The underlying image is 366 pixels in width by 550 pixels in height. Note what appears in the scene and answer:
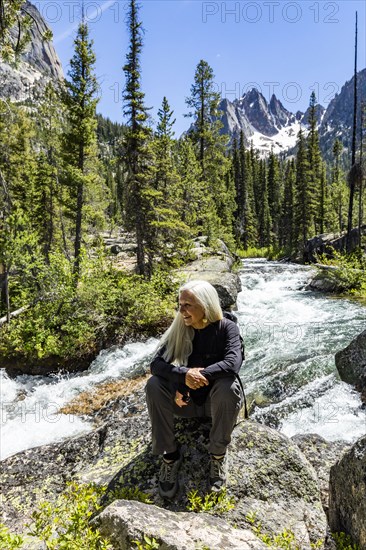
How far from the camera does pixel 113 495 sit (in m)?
3.44

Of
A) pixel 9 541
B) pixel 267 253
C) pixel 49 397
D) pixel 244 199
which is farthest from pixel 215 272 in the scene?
pixel 244 199

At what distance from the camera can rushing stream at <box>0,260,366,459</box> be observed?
685 centimetres

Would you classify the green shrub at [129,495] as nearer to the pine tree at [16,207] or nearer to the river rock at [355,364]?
the river rock at [355,364]

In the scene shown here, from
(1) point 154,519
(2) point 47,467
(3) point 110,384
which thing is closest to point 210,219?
(3) point 110,384

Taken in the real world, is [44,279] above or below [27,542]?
above

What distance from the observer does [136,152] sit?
58.4ft

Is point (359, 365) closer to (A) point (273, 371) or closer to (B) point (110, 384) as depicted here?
(A) point (273, 371)

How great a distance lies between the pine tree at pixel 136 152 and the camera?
17.3 m

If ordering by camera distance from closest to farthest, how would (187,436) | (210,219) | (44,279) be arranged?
1. (187,436)
2. (44,279)
3. (210,219)

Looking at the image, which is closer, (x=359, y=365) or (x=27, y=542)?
(x=27, y=542)

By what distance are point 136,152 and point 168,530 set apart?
1759cm

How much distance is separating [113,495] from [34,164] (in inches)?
1115

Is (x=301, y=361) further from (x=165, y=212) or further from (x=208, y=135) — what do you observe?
(x=208, y=135)

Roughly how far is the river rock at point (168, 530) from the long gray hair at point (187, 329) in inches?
57.9
